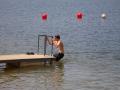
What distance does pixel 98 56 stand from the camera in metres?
34.0

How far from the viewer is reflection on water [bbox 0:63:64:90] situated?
74.4 feet

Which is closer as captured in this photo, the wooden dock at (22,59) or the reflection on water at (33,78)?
the reflection on water at (33,78)

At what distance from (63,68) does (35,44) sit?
13.4m

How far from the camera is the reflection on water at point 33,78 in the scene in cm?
2267

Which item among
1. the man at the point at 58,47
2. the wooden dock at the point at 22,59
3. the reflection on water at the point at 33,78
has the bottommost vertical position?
the reflection on water at the point at 33,78

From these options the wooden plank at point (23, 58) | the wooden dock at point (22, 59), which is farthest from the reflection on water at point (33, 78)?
the wooden plank at point (23, 58)

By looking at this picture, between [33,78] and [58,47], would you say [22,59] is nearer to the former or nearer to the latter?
[33,78]

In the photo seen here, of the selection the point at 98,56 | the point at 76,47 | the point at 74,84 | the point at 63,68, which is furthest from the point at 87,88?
the point at 76,47

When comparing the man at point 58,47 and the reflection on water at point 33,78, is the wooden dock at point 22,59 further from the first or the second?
the man at point 58,47

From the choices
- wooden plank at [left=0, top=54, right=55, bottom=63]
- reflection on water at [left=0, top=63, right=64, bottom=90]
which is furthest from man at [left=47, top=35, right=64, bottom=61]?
wooden plank at [left=0, top=54, right=55, bottom=63]

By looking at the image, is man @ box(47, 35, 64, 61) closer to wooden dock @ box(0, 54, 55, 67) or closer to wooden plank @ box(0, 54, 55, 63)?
wooden dock @ box(0, 54, 55, 67)

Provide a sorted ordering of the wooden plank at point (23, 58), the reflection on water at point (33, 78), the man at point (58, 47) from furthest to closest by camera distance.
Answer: the man at point (58, 47) < the wooden plank at point (23, 58) < the reflection on water at point (33, 78)

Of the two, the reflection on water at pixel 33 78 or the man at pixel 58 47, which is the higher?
the man at pixel 58 47

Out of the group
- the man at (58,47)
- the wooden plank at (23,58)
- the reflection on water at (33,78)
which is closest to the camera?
the reflection on water at (33,78)
